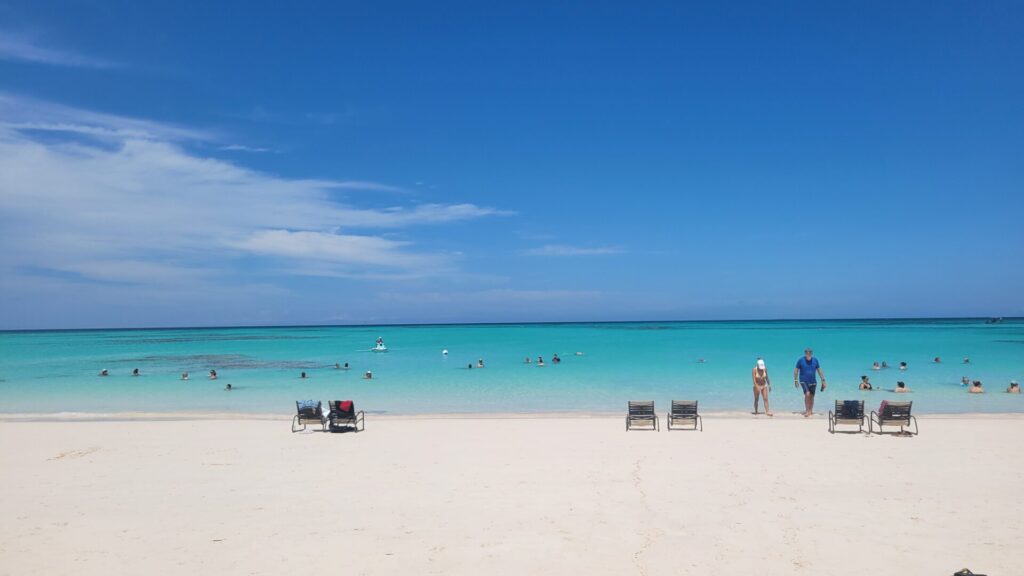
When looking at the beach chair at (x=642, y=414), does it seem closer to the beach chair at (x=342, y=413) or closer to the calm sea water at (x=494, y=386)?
the beach chair at (x=342, y=413)

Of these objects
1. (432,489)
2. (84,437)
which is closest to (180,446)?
(84,437)

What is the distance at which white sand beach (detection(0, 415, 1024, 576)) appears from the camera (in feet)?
22.3

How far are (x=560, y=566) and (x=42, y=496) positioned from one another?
25.0 feet

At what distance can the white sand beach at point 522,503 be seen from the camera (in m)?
6.80

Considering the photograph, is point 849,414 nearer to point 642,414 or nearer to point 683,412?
point 683,412

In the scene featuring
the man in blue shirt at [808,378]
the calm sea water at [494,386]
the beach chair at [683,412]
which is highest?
the man in blue shirt at [808,378]

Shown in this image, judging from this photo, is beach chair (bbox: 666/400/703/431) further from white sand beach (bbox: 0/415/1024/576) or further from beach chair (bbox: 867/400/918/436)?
beach chair (bbox: 867/400/918/436)

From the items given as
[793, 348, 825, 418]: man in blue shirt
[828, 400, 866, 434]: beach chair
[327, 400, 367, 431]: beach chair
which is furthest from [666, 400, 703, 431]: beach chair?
[327, 400, 367, 431]: beach chair

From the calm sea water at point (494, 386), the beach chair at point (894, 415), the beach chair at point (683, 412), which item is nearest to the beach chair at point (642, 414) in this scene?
the beach chair at point (683, 412)

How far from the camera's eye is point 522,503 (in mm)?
8664

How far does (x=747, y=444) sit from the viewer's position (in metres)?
12.4

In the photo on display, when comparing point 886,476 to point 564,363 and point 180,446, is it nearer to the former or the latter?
point 180,446

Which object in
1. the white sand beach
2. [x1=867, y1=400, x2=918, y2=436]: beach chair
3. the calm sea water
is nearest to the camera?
the white sand beach

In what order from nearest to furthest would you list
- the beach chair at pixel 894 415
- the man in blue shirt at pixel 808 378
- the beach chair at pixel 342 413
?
1. the beach chair at pixel 894 415
2. the beach chair at pixel 342 413
3. the man in blue shirt at pixel 808 378
